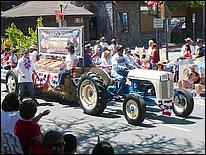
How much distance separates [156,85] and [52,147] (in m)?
5.38

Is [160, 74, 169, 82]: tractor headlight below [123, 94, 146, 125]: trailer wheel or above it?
above

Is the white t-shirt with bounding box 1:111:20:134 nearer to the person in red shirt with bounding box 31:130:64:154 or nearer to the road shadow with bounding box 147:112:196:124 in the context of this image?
the person in red shirt with bounding box 31:130:64:154

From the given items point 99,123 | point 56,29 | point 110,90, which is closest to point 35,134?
point 99,123

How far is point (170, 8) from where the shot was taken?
3597 cm

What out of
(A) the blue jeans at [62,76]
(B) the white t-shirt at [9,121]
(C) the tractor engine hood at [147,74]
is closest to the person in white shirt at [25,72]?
(A) the blue jeans at [62,76]

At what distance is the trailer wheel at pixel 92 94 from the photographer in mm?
10531

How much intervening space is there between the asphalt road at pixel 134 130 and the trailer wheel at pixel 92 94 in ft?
0.62

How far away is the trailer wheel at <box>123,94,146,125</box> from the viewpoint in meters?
9.43

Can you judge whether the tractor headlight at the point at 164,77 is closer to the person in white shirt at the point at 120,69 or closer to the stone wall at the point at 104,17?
the person in white shirt at the point at 120,69

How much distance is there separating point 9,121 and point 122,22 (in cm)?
3089

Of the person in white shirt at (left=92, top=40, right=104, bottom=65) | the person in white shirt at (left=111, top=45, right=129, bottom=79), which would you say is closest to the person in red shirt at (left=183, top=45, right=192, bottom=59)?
the person in white shirt at (left=92, top=40, right=104, bottom=65)

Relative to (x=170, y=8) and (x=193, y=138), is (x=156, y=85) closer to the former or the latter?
(x=193, y=138)

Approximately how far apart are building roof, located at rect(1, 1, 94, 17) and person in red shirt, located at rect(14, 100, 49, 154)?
2666cm

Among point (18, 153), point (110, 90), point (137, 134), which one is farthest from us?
point (110, 90)
